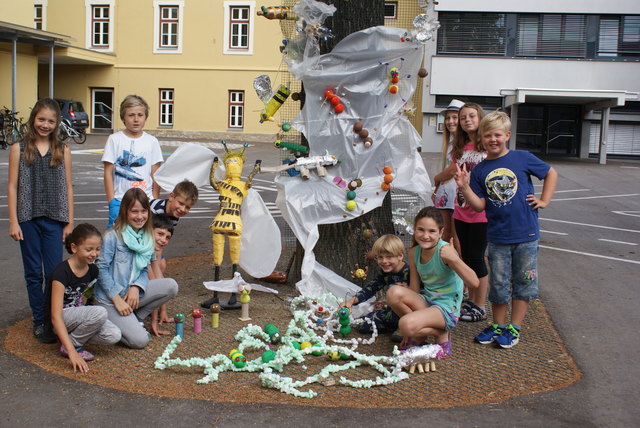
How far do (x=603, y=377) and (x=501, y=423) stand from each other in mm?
1115

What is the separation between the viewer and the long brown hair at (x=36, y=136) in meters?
4.69

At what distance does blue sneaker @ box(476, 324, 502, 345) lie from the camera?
4.82 m

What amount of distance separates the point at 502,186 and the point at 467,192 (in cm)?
26

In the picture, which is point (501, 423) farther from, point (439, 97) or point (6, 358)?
point (439, 97)

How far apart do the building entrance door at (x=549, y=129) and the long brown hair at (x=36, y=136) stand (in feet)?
85.7

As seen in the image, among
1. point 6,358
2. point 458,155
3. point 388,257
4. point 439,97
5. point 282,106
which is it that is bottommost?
point 6,358

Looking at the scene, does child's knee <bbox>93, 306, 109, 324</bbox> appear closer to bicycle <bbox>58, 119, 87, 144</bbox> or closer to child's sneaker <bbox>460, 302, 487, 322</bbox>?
child's sneaker <bbox>460, 302, 487, 322</bbox>

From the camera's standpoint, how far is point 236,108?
34062mm

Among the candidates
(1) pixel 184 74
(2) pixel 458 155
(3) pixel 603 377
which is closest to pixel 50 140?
(2) pixel 458 155

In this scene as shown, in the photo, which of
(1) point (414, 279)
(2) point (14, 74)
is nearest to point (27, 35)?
(2) point (14, 74)

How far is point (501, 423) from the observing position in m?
3.54

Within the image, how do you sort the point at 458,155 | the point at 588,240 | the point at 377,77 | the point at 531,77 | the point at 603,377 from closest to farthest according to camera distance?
the point at 603,377, the point at 458,155, the point at 377,77, the point at 588,240, the point at 531,77

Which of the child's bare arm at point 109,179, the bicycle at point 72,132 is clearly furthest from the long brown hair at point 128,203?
the bicycle at point 72,132

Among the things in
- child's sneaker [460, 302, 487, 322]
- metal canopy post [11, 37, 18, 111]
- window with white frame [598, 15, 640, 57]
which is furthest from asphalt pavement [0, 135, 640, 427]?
window with white frame [598, 15, 640, 57]
